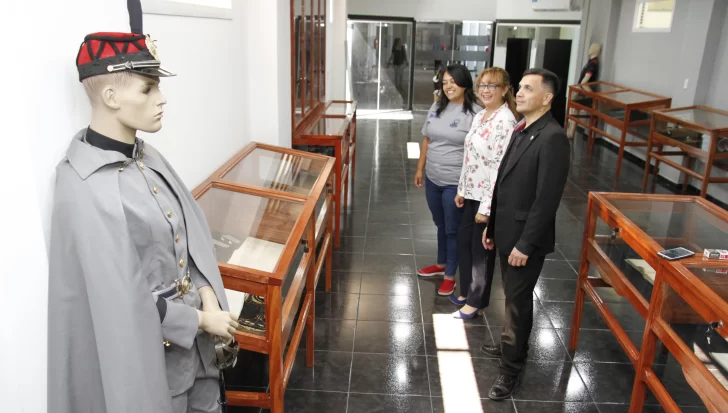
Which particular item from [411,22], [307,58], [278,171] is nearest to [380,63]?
[411,22]

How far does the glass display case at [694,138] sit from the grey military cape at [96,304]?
21.0 ft

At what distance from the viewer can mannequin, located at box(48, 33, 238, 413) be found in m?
1.41

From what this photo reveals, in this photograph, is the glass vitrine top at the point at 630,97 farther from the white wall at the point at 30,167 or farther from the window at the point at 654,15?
Result: the white wall at the point at 30,167

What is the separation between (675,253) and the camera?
8.27ft

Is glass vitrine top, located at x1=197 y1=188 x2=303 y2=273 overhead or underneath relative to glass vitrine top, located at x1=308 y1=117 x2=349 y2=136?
underneath

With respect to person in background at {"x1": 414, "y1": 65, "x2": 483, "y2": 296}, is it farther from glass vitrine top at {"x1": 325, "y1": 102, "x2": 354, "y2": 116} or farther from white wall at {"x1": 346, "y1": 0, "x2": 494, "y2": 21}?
white wall at {"x1": 346, "y1": 0, "x2": 494, "y2": 21}

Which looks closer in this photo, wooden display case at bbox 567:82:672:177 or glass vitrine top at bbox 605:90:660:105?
wooden display case at bbox 567:82:672:177

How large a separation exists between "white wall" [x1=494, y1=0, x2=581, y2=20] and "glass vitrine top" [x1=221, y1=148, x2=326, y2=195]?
10.7m

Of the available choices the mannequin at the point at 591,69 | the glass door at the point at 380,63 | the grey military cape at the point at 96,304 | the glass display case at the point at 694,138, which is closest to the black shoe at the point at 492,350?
the grey military cape at the point at 96,304

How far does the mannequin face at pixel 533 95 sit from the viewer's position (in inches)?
107

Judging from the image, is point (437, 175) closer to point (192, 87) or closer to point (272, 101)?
point (272, 101)

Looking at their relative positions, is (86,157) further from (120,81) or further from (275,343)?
(275,343)

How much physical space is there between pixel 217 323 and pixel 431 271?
2.98 meters

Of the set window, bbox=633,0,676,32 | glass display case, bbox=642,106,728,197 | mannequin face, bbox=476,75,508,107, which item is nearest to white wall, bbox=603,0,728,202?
window, bbox=633,0,676,32
